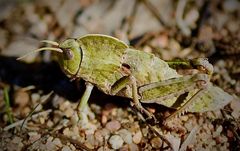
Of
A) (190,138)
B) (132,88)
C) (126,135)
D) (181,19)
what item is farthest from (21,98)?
(181,19)

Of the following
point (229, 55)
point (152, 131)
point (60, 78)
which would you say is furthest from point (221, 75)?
point (60, 78)

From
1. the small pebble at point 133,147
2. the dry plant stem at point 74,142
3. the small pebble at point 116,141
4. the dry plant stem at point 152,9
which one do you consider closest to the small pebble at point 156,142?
the small pebble at point 133,147

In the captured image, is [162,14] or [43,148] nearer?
[43,148]

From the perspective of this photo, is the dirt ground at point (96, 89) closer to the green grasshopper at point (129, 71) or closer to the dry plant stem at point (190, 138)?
the dry plant stem at point (190, 138)

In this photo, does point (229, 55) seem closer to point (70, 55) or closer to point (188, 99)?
point (188, 99)

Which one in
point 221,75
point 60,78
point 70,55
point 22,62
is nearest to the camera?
point 70,55

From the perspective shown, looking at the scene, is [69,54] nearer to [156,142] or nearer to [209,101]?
[156,142]

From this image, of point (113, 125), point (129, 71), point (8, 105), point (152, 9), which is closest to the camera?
point (129, 71)
